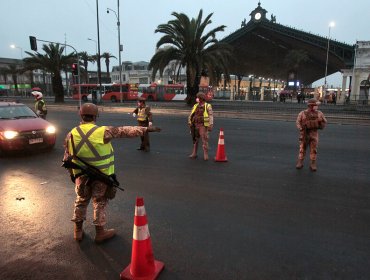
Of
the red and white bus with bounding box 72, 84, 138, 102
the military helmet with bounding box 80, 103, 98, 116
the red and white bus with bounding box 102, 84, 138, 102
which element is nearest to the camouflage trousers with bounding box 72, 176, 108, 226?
the military helmet with bounding box 80, 103, 98, 116

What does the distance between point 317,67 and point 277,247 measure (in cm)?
6967

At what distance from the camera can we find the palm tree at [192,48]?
25.4m

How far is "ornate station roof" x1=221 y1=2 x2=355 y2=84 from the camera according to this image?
41.4 metres

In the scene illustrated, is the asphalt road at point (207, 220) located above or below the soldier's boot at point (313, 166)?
below

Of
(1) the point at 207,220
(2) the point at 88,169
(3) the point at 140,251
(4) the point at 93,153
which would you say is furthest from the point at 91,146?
(1) the point at 207,220

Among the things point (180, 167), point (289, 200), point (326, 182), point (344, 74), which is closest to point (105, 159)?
point (289, 200)

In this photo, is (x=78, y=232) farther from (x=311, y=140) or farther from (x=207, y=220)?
(x=311, y=140)

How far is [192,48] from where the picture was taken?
25844 millimetres

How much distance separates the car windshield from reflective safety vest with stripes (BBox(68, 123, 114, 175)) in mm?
6759

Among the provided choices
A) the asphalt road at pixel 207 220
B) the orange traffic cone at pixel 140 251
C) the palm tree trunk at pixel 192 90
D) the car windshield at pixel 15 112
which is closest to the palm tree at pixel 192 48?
the palm tree trunk at pixel 192 90

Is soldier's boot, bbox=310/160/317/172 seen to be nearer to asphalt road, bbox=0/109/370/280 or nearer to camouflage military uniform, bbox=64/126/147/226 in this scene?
asphalt road, bbox=0/109/370/280

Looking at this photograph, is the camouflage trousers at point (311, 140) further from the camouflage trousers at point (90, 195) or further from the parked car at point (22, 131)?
the parked car at point (22, 131)

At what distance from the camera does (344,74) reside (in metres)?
38.9

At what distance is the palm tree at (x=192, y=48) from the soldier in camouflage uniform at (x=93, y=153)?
2226 centimetres
